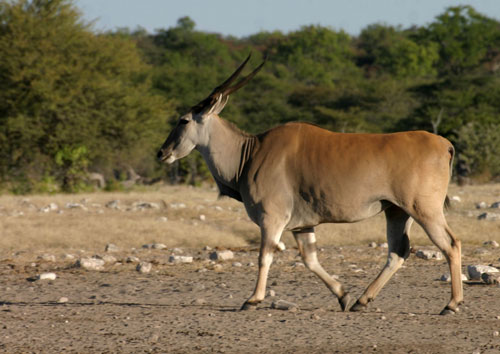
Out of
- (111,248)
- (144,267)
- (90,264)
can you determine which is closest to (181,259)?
(144,267)

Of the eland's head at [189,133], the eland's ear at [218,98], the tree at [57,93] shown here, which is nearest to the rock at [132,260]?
the eland's head at [189,133]

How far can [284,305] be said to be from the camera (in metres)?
6.80

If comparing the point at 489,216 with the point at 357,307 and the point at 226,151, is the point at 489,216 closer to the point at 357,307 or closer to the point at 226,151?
the point at 357,307

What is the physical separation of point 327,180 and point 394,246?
0.86m

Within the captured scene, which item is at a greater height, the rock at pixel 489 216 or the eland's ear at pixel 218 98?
the eland's ear at pixel 218 98

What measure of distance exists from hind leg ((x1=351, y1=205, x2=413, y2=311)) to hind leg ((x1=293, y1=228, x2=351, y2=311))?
0.15 m

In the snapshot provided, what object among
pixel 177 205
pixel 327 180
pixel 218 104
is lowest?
pixel 177 205

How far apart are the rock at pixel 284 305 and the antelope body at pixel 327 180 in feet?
0.70

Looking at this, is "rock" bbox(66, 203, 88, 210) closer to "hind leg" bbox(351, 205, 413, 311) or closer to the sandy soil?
the sandy soil

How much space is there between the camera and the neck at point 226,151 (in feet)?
23.7

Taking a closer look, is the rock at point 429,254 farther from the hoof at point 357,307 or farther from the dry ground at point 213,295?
the hoof at point 357,307

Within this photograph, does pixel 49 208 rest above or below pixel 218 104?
below

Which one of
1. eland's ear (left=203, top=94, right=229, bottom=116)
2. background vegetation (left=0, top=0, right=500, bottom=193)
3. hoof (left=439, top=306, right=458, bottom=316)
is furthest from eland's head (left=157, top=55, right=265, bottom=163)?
hoof (left=439, top=306, right=458, bottom=316)

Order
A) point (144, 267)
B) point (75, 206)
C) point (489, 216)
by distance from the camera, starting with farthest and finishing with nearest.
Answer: point (75, 206) → point (489, 216) → point (144, 267)
